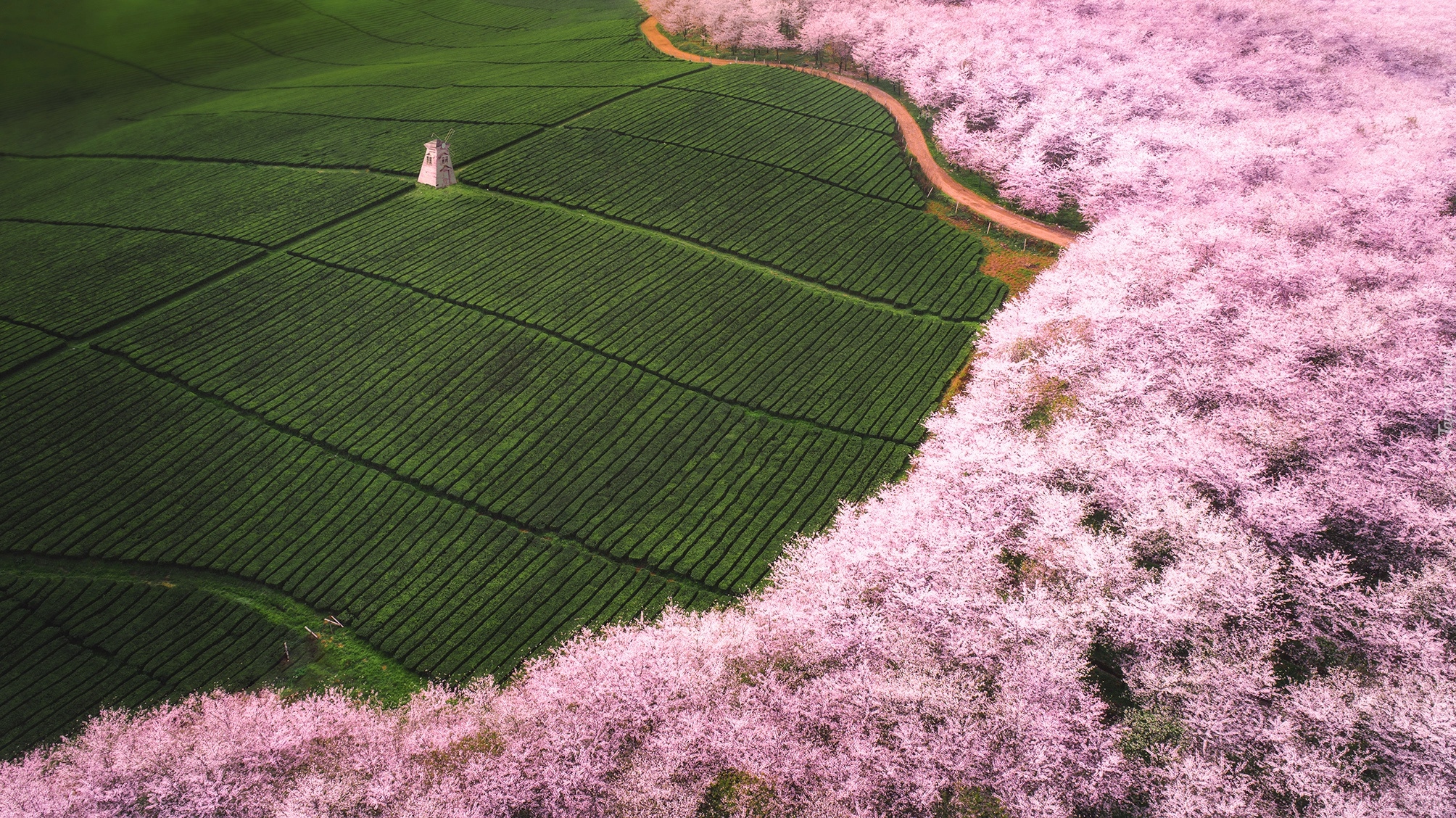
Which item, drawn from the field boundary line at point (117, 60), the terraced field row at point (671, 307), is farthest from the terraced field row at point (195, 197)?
the field boundary line at point (117, 60)

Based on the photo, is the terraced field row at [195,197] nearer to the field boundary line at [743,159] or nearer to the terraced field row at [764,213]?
the terraced field row at [764,213]

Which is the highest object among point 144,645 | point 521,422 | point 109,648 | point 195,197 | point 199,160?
point 199,160

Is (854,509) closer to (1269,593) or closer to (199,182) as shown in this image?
(1269,593)

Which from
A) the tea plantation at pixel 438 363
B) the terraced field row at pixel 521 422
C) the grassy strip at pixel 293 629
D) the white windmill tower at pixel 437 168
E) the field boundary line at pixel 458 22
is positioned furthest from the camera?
the field boundary line at pixel 458 22

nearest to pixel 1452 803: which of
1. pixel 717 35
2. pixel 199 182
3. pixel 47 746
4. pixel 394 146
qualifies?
pixel 47 746

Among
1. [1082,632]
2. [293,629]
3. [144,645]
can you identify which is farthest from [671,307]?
[144,645]

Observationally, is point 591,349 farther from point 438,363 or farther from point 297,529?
point 297,529

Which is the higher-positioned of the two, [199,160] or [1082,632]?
[1082,632]
